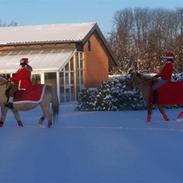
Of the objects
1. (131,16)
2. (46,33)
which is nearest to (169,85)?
(46,33)

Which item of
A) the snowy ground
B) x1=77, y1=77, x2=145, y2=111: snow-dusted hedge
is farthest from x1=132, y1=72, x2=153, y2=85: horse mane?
x1=77, y1=77, x2=145, y2=111: snow-dusted hedge

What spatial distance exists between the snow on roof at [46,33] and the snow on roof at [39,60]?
73 centimetres

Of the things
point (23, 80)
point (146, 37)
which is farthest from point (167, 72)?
point (146, 37)

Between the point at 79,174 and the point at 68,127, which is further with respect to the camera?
the point at 68,127

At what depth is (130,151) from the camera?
10.0 meters

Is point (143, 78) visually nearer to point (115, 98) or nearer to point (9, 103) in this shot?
point (9, 103)

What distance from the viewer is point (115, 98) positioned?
21922mm

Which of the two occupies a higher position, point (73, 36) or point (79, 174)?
point (73, 36)

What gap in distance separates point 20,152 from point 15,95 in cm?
453

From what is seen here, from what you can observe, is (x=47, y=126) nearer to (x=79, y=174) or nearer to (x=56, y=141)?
(x=56, y=141)

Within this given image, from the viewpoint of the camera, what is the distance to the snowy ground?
816cm

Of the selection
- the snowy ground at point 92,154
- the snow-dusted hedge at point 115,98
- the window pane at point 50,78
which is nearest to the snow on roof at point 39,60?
the window pane at point 50,78

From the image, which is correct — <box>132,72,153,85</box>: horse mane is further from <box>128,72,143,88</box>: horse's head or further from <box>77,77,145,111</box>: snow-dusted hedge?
<box>77,77,145,111</box>: snow-dusted hedge

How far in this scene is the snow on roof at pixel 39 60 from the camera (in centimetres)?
3014
